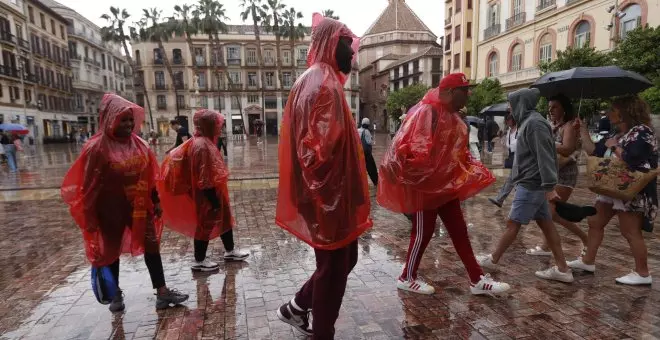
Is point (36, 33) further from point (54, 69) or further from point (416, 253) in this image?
point (416, 253)

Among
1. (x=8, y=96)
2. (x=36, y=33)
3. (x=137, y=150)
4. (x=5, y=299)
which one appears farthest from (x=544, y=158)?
(x=36, y=33)

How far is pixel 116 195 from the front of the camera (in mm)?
3094

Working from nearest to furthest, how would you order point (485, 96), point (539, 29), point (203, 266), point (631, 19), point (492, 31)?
point (203, 266) → point (631, 19) → point (485, 96) → point (539, 29) → point (492, 31)

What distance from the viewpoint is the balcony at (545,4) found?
2470cm

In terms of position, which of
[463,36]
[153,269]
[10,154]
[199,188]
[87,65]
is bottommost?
[153,269]

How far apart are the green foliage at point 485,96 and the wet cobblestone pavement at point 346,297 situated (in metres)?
20.1

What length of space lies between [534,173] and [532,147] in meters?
0.22

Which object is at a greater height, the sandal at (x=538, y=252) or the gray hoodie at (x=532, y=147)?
the gray hoodie at (x=532, y=147)

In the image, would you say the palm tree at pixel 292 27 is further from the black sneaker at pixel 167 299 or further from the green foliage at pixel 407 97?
the black sneaker at pixel 167 299

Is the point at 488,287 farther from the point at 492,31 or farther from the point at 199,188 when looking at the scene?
the point at 492,31

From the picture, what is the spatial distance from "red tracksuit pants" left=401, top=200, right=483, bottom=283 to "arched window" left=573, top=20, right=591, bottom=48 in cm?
2422

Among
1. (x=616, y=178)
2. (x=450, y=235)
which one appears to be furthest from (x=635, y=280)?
(x=450, y=235)

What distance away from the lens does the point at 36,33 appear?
40469mm

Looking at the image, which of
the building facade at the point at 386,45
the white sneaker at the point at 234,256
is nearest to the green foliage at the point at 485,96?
the white sneaker at the point at 234,256
